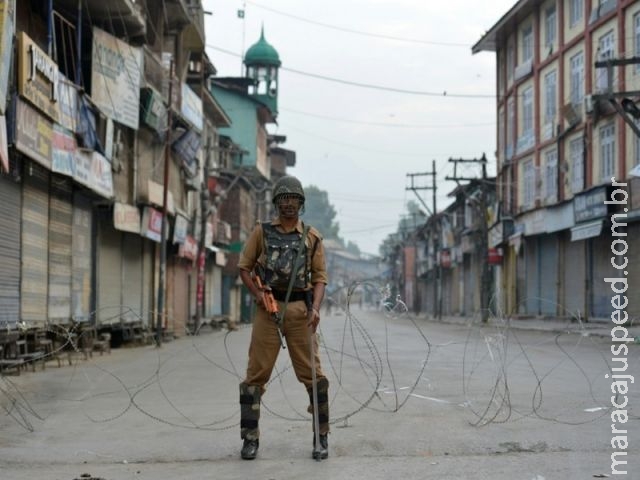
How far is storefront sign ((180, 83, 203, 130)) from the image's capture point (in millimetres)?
31464

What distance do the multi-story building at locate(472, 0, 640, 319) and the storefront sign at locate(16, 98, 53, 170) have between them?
13972 millimetres

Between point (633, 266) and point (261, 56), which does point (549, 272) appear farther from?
point (261, 56)

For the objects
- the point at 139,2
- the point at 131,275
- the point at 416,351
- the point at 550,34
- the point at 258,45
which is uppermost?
the point at 258,45

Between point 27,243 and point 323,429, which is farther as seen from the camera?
A: point 27,243

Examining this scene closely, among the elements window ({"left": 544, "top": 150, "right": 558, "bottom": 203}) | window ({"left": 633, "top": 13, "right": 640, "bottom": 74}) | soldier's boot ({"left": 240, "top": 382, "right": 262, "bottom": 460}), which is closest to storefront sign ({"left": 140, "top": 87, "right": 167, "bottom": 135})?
window ({"left": 633, "top": 13, "right": 640, "bottom": 74})

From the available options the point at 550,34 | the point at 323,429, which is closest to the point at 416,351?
the point at 323,429

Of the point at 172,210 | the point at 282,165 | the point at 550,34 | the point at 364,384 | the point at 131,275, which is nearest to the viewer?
the point at 364,384

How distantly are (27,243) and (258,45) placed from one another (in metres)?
52.8

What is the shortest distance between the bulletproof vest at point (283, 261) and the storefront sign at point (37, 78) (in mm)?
9500

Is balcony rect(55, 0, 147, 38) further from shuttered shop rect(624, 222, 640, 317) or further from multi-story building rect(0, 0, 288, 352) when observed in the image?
shuttered shop rect(624, 222, 640, 317)

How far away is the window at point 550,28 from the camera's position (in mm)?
38625

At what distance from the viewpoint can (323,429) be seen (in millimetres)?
6598

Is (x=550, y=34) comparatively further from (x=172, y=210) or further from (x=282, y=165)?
(x=282, y=165)

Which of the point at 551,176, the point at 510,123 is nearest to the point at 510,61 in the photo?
the point at 510,123
